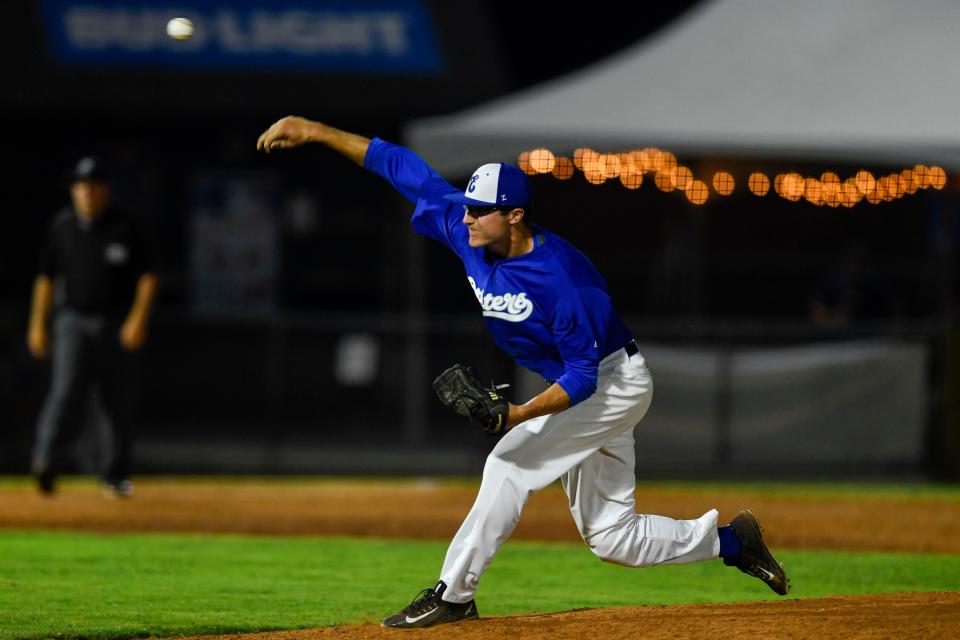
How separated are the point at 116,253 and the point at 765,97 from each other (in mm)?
5764

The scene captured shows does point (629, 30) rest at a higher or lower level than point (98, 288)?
higher

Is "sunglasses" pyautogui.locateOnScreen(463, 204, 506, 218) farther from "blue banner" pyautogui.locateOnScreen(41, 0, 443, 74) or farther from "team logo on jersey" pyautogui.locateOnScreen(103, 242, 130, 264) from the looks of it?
"blue banner" pyautogui.locateOnScreen(41, 0, 443, 74)

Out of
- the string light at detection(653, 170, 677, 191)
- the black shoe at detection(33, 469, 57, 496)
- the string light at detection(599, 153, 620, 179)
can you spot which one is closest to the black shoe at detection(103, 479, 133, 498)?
the black shoe at detection(33, 469, 57, 496)

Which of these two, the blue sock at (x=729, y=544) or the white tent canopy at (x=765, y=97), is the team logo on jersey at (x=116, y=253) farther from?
the blue sock at (x=729, y=544)

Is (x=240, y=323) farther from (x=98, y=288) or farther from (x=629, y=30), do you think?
(x=629, y=30)

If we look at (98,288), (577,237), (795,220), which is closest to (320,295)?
(577,237)

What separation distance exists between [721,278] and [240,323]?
6901 mm

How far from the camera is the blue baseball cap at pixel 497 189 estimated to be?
621 cm

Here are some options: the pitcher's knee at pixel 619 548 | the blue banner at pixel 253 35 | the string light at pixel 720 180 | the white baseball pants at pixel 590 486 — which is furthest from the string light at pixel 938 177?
the pitcher's knee at pixel 619 548

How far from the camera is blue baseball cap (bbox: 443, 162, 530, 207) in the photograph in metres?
6.21

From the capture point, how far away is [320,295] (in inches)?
741

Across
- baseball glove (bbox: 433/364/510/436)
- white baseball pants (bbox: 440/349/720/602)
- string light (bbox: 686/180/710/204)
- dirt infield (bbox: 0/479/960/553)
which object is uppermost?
string light (bbox: 686/180/710/204)

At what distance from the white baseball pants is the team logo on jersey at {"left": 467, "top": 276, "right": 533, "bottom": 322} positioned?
438mm

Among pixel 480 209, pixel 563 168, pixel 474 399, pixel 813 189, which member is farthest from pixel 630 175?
pixel 474 399
